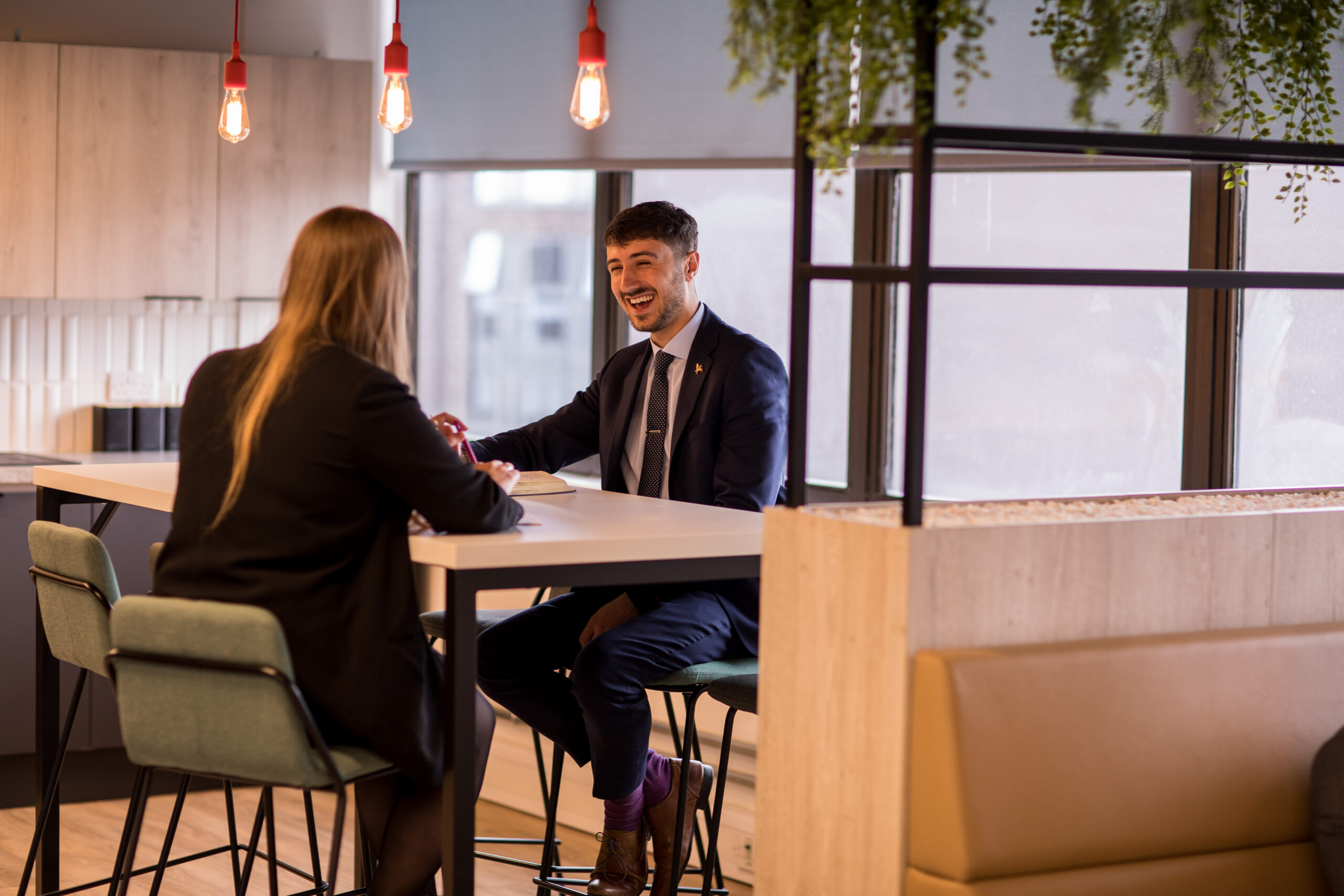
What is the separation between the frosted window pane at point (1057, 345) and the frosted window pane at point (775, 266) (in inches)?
10.8

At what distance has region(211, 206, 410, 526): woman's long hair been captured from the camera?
2354mm

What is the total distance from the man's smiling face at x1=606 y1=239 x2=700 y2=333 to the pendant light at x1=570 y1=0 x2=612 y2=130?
1.40 ft

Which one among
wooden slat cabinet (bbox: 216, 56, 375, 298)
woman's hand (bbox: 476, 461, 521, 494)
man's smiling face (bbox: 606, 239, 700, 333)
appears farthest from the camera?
wooden slat cabinet (bbox: 216, 56, 375, 298)

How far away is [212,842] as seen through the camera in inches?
163

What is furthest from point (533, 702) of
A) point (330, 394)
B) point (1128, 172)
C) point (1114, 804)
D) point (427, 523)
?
point (1128, 172)

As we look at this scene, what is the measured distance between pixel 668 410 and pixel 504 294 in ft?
7.05

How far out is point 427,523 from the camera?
8.16 ft

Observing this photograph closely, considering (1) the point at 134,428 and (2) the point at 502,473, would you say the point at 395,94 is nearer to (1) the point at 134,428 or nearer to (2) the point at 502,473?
(2) the point at 502,473

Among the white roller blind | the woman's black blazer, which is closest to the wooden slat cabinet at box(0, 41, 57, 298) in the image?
the white roller blind

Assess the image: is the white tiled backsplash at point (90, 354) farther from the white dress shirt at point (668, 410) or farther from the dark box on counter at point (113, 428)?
the white dress shirt at point (668, 410)

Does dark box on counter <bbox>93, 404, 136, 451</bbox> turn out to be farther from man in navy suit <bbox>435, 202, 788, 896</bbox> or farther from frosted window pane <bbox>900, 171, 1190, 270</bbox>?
frosted window pane <bbox>900, 171, 1190, 270</bbox>

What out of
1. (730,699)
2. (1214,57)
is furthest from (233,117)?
(1214,57)

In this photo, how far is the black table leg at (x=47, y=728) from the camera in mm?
3377

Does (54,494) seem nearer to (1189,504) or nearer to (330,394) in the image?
(330,394)
